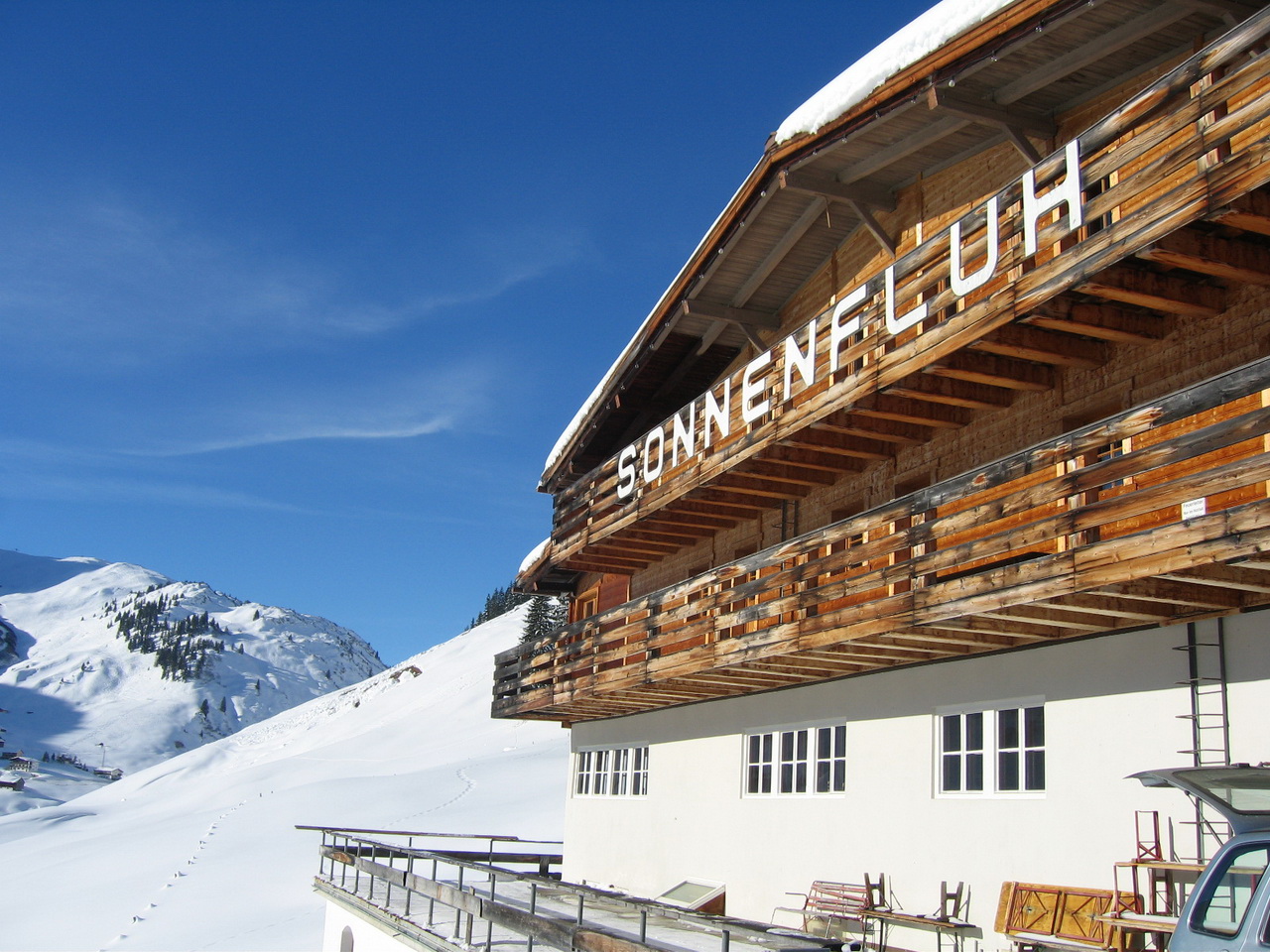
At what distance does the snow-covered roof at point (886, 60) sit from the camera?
13.0 metres

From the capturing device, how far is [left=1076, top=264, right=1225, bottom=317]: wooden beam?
1074 centimetres

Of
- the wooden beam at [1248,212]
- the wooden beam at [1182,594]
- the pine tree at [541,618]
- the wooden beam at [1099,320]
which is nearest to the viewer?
the wooden beam at [1248,212]

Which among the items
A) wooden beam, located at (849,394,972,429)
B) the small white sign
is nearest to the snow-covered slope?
wooden beam, located at (849,394,972,429)

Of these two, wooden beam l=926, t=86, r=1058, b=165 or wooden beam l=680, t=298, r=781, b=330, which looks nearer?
wooden beam l=926, t=86, r=1058, b=165

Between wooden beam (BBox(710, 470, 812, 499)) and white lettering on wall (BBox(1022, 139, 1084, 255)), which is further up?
white lettering on wall (BBox(1022, 139, 1084, 255))

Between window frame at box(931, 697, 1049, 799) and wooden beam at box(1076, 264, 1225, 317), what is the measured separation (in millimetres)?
4449

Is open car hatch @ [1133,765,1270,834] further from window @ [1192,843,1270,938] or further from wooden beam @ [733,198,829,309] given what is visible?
wooden beam @ [733,198,829,309]

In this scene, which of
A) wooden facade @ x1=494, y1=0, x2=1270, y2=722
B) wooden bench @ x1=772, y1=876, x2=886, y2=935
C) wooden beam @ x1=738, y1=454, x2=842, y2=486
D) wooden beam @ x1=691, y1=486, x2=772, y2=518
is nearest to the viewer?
wooden facade @ x1=494, y1=0, x2=1270, y2=722

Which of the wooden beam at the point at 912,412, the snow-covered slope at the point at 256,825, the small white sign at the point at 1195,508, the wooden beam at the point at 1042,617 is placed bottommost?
the snow-covered slope at the point at 256,825

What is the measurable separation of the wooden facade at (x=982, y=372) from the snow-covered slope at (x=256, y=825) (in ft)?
62.5

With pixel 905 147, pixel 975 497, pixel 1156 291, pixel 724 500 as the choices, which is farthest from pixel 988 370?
pixel 724 500

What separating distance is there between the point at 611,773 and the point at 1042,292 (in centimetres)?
1591

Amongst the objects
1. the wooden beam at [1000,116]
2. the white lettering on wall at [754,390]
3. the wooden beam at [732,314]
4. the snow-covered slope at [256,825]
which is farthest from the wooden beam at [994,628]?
the snow-covered slope at [256,825]

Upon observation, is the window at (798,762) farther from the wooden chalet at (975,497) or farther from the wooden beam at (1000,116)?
the wooden beam at (1000,116)
